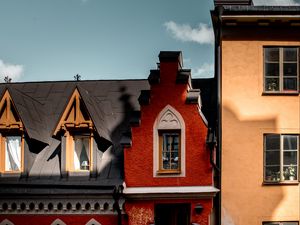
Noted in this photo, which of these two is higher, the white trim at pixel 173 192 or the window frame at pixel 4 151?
the window frame at pixel 4 151

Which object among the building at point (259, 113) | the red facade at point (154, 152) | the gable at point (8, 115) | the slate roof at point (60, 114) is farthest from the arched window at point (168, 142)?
the gable at point (8, 115)

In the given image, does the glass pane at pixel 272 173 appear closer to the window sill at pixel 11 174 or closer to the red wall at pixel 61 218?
the red wall at pixel 61 218

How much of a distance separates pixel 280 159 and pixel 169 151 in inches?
161

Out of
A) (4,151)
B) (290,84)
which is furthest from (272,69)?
(4,151)

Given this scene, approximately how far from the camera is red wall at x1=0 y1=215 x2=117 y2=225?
71.7 ft

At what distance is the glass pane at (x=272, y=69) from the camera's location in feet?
74.6

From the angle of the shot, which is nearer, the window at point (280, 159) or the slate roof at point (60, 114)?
the window at point (280, 159)

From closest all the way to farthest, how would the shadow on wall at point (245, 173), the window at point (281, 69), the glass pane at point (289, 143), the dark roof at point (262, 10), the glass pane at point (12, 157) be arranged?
the shadow on wall at point (245, 173) → the dark roof at point (262, 10) → the glass pane at point (289, 143) → the window at point (281, 69) → the glass pane at point (12, 157)

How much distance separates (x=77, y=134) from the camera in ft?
75.3

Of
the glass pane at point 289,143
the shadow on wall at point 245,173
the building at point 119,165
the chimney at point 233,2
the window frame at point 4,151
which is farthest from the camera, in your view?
the chimney at point 233,2

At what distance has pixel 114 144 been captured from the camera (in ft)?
77.5

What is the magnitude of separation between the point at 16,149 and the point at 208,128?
24.5 ft

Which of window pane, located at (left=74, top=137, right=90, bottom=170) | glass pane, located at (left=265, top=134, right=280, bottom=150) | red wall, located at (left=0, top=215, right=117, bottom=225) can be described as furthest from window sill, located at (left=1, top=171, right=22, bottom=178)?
glass pane, located at (left=265, top=134, right=280, bottom=150)

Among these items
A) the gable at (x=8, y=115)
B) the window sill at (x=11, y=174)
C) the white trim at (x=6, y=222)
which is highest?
the gable at (x=8, y=115)
